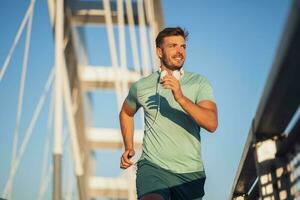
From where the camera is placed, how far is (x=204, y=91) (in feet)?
6.54

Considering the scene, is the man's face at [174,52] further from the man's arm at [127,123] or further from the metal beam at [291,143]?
the metal beam at [291,143]

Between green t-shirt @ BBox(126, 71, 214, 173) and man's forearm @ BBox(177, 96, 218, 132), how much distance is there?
13cm

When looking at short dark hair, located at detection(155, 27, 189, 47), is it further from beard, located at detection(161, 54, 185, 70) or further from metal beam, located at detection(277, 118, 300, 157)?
metal beam, located at detection(277, 118, 300, 157)

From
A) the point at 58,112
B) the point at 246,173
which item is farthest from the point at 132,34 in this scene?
the point at 246,173

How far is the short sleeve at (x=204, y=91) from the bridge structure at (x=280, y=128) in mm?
209

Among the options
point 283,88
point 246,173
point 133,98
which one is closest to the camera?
point 283,88

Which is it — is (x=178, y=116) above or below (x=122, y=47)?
above

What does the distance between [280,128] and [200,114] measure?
42 centimetres

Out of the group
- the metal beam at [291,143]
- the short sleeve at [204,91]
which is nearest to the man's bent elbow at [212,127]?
the short sleeve at [204,91]

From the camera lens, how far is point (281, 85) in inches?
63.3

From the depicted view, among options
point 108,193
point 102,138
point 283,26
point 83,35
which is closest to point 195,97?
point 283,26

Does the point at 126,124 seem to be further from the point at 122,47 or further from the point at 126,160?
the point at 122,47

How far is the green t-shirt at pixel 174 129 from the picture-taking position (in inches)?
76.7

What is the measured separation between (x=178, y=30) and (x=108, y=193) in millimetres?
14629
